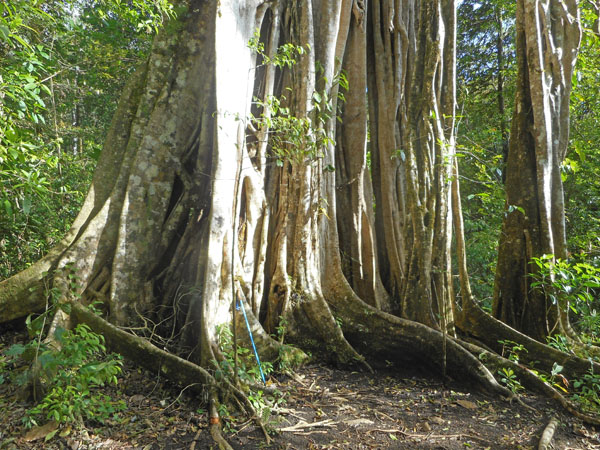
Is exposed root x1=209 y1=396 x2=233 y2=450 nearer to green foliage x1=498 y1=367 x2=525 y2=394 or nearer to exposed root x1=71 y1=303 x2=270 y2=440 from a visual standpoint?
exposed root x1=71 y1=303 x2=270 y2=440

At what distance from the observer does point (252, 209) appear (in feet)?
11.8

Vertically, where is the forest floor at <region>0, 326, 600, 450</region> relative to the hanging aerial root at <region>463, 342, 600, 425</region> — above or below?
below

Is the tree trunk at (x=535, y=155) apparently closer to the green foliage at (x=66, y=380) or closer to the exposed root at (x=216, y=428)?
the exposed root at (x=216, y=428)

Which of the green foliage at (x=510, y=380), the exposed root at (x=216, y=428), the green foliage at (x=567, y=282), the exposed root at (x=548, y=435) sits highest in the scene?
the green foliage at (x=567, y=282)

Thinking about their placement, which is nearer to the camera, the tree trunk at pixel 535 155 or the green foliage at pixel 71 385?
the green foliage at pixel 71 385

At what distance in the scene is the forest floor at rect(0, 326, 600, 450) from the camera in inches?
87.6

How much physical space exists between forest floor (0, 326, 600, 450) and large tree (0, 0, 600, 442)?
24cm

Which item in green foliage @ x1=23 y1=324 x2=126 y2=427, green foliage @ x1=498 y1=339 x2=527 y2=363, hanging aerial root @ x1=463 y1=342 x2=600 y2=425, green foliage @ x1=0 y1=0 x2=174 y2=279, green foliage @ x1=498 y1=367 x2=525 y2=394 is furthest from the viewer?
green foliage @ x1=0 y1=0 x2=174 y2=279

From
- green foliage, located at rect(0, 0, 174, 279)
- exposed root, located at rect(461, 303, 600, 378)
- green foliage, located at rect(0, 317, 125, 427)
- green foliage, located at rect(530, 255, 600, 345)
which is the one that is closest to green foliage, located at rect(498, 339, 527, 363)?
exposed root, located at rect(461, 303, 600, 378)

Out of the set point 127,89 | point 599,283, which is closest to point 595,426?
point 599,283

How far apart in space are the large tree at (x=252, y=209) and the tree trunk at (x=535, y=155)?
0.51m

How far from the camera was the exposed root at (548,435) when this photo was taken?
93.8 inches

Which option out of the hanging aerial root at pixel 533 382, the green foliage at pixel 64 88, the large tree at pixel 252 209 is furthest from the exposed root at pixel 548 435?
the green foliage at pixel 64 88

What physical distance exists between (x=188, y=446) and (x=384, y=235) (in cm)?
333
